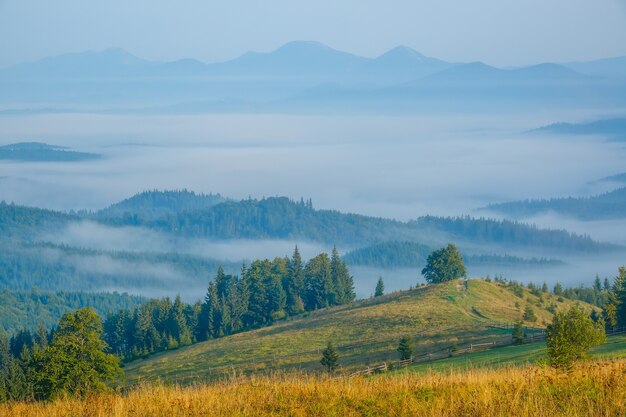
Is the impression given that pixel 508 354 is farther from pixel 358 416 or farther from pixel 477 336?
pixel 358 416

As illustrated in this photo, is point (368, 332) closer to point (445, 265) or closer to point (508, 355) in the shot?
point (445, 265)

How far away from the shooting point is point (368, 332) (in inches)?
3524

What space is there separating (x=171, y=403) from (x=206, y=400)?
2.96ft

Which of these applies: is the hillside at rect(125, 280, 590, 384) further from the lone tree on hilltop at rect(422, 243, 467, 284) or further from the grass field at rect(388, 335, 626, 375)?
the grass field at rect(388, 335, 626, 375)

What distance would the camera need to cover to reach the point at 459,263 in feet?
397

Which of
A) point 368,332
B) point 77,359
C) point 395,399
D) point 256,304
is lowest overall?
point 368,332

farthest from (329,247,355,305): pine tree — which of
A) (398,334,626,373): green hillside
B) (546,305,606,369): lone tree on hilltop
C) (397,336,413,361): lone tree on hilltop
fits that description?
(546,305,606,369): lone tree on hilltop

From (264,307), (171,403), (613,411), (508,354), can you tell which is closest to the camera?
(613,411)

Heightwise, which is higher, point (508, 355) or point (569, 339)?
point (569, 339)

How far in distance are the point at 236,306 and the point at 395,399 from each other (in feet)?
368

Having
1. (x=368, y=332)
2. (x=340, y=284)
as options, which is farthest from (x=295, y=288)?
(x=368, y=332)

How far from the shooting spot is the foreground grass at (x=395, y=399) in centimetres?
1955

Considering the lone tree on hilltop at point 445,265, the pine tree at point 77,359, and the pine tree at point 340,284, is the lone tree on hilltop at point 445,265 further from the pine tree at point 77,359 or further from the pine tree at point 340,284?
the pine tree at point 77,359

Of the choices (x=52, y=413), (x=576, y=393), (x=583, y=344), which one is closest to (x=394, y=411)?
(x=576, y=393)
